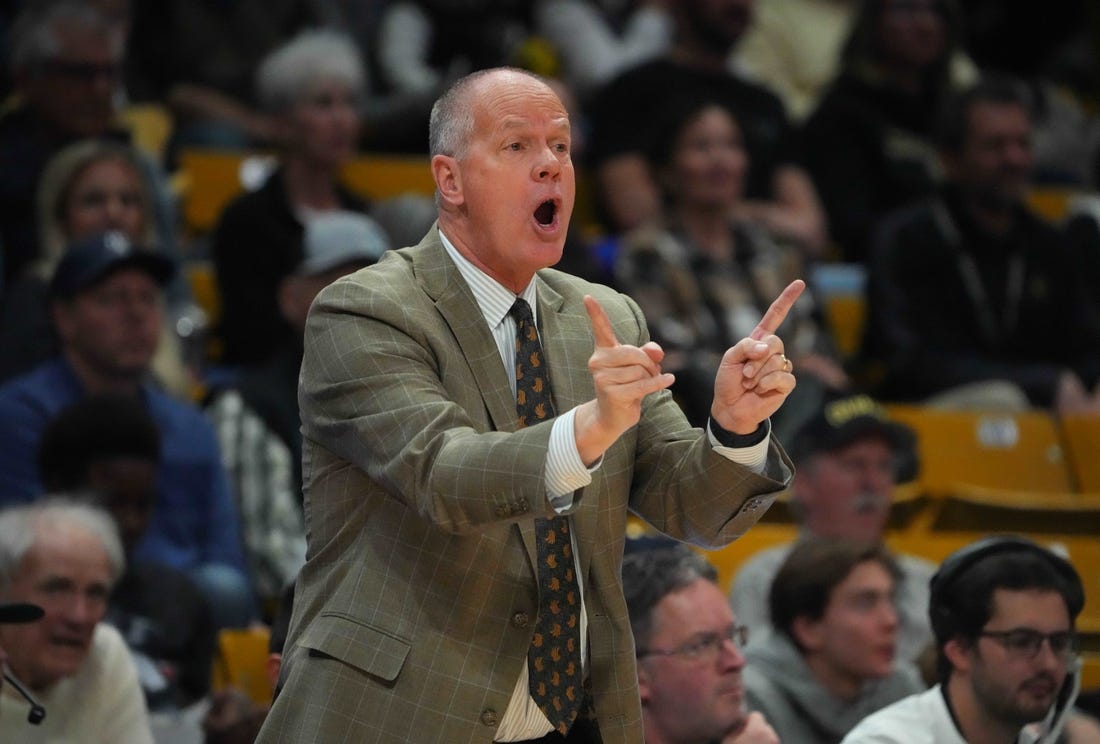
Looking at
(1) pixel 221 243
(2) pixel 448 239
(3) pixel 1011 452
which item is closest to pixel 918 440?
(3) pixel 1011 452

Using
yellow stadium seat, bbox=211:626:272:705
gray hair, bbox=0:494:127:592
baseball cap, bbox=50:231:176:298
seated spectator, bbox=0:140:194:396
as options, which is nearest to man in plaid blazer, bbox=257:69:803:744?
gray hair, bbox=0:494:127:592

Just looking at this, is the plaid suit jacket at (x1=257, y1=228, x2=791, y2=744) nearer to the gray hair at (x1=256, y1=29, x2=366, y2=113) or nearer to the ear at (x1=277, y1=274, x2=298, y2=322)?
the ear at (x1=277, y1=274, x2=298, y2=322)

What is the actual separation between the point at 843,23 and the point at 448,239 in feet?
20.5

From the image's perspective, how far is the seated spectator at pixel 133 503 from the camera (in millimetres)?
4480

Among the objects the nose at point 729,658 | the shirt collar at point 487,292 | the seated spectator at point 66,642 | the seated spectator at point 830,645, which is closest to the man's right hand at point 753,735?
the nose at point 729,658

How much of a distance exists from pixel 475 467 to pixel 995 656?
1.60 meters

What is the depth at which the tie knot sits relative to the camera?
2729 millimetres

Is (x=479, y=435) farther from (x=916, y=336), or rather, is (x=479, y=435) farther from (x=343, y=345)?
(x=916, y=336)

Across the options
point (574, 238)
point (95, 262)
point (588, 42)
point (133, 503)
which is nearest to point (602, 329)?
A: point (133, 503)

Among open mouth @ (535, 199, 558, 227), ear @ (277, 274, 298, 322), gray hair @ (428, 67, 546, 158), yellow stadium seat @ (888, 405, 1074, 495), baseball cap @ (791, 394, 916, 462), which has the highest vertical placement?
yellow stadium seat @ (888, 405, 1074, 495)

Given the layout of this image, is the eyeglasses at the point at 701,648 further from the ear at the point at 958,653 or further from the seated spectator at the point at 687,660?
the ear at the point at 958,653

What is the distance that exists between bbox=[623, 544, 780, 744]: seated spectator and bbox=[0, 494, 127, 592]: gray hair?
3.80ft

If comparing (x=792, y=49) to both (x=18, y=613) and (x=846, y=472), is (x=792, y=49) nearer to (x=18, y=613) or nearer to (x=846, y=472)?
(x=846, y=472)

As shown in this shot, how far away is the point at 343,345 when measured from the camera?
260 centimetres
